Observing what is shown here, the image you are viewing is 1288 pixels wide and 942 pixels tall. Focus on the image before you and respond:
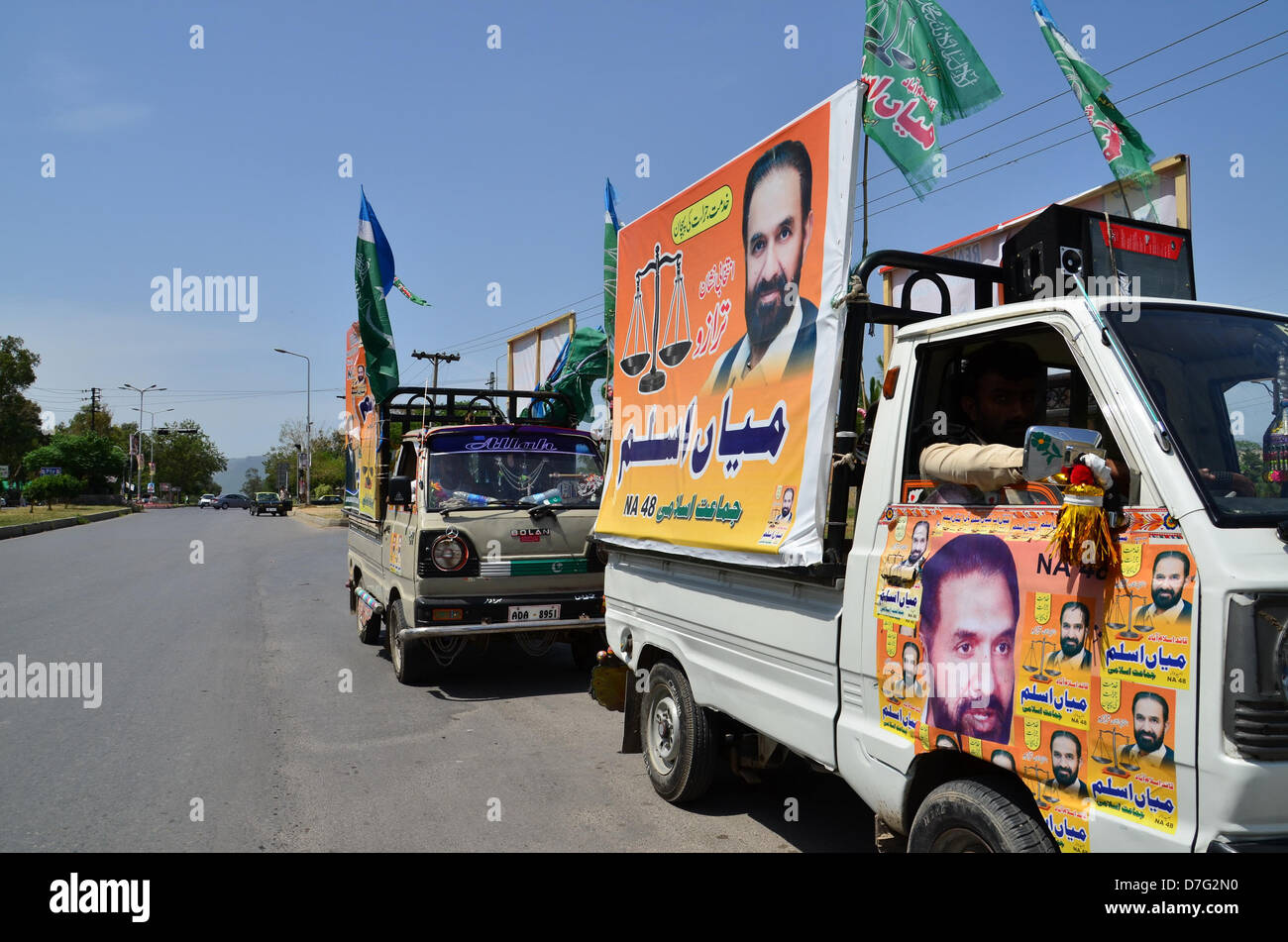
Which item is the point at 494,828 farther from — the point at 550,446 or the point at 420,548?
the point at 550,446

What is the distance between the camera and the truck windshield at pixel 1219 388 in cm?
242

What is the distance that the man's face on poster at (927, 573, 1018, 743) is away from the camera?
2.67 m

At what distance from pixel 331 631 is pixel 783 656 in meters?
8.79

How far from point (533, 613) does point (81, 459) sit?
6391 centimetres

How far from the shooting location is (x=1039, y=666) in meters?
2.56

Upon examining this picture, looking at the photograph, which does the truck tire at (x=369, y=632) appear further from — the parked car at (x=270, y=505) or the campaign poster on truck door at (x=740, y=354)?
the parked car at (x=270, y=505)

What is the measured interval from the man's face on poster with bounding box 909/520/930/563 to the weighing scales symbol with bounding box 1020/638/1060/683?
529 mm

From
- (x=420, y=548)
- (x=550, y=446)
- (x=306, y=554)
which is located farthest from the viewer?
(x=306, y=554)

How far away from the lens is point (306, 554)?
2344 centimetres

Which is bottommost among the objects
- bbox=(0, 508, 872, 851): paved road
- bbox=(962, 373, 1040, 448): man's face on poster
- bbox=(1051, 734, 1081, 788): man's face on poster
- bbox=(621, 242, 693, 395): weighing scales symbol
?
bbox=(0, 508, 872, 851): paved road

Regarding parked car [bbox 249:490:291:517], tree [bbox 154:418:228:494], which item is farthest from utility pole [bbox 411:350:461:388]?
tree [bbox 154:418:228:494]

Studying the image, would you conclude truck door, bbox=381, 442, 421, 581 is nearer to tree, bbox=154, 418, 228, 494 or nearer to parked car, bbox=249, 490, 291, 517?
parked car, bbox=249, 490, 291, 517
